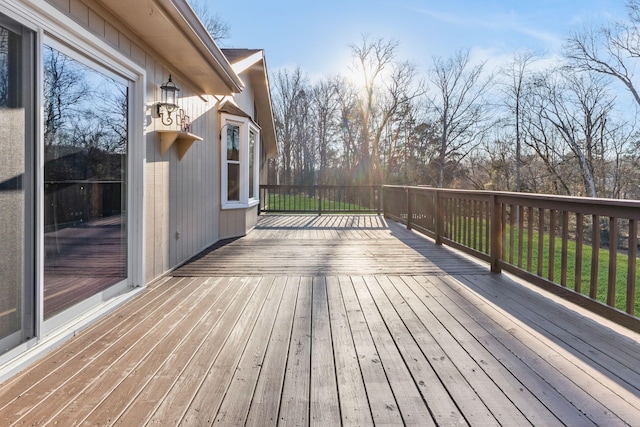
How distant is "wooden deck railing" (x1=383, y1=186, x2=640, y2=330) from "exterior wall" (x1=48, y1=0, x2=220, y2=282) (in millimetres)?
3280

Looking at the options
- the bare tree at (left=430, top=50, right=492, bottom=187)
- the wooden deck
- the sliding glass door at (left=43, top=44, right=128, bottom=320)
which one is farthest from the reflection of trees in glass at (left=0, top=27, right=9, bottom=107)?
the bare tree at (left=430, top=50, right=492, bottom=187)

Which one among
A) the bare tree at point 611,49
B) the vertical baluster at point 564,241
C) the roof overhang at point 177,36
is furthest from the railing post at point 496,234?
the bare tree at point 611,49

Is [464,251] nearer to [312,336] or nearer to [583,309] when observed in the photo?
[583,309]

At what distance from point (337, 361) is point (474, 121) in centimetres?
1843

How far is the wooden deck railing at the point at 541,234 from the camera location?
2.29m

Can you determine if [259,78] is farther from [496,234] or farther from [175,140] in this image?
[496,234]

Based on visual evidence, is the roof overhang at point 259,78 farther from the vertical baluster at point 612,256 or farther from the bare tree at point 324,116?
the bare tree at point 324,116

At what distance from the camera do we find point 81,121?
2393mm

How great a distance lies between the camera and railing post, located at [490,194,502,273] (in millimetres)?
3744

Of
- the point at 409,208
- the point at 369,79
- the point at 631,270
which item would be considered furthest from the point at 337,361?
the point at 369,79

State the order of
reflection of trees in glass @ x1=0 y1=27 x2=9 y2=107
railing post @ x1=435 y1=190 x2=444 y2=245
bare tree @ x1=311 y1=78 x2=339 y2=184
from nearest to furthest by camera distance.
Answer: reflection of trees in glass @ x1=0 y1=27 x2=9 y2=107 → railing post @ x1=435 y1=190 x2=444 y2=245 → bare tree @ x1=311 y1=78 x2=339 y2=184

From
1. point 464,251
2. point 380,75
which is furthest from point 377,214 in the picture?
point 380,75

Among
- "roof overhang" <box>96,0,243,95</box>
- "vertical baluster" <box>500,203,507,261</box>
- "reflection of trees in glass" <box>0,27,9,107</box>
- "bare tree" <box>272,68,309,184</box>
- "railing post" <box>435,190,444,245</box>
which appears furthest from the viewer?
"bare tree" <box>272,68,309,184</box>

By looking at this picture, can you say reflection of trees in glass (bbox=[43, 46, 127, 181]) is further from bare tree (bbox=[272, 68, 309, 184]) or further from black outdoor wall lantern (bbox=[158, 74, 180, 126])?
bare tree (bbox=[272, 68, 309, 184])
